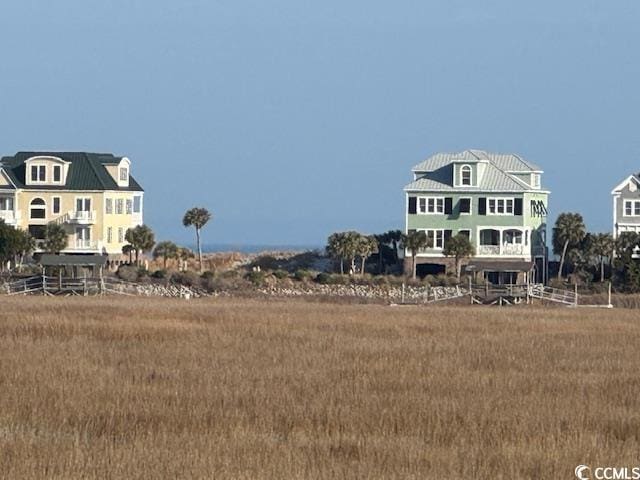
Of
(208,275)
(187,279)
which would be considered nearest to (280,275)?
(208,275)

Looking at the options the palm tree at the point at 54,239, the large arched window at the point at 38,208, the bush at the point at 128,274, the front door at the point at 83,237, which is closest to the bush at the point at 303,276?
the bush at the point at 128,274

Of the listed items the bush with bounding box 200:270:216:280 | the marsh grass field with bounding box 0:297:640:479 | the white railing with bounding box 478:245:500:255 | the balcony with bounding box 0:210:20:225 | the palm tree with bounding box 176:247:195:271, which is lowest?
the marsh grass field with bounding box 0:297:640:479

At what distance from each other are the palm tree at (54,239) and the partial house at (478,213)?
18.6m

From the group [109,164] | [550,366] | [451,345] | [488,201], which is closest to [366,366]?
[550,366]

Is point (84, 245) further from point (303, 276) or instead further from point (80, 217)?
point (303, 276)

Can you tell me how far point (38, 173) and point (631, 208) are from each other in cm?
3265

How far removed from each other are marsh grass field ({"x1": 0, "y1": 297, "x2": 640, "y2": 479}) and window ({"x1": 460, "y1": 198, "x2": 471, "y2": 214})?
152 feet

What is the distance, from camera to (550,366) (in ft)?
94.7

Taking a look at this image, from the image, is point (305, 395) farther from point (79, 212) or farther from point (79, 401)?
point (79, 212)

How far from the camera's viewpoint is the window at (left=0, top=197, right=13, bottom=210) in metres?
84.8

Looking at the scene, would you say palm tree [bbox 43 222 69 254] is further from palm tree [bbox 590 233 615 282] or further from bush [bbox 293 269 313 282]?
palm tree [bbox 590 233 615 282]

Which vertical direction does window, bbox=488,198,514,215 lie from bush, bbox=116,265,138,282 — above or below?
above

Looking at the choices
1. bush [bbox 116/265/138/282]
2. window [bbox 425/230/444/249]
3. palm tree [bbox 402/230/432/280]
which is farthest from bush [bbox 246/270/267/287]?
window [bbox 425/230/444/249]

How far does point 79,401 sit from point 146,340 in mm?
12211
